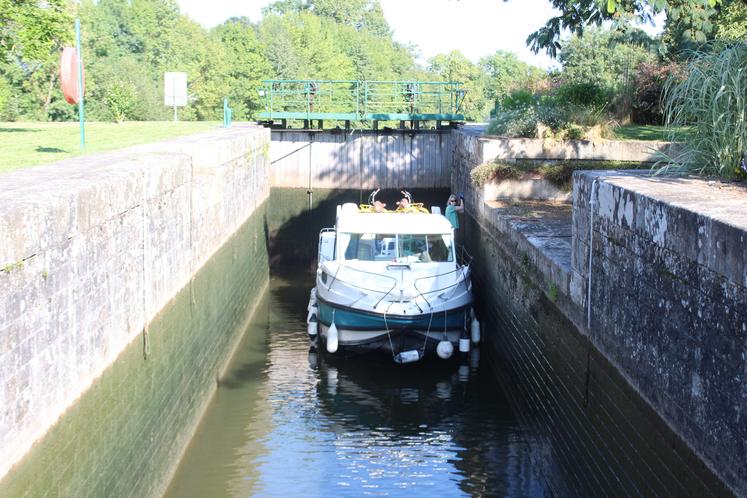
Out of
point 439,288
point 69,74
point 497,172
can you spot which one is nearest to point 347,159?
point 497,172

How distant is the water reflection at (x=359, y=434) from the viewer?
946cm

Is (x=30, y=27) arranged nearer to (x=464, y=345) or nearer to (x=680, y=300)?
(x=464, y=345)

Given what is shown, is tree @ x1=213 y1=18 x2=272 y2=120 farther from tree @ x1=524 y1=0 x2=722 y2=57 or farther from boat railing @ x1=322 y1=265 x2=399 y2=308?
boat railing @ x1=322 y1=265 x2=399 y2=308

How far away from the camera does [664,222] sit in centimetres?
662

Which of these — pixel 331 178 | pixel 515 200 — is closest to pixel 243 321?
pixel 515 200

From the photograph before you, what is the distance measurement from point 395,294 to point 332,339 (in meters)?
1.05

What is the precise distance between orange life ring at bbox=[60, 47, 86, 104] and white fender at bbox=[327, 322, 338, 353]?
219 inches

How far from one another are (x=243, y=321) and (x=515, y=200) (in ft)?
16.4

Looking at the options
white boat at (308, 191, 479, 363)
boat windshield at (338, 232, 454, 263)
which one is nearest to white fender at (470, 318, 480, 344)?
white boat at (308, 191, 479, 363)

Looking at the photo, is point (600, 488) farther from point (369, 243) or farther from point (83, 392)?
point (369, 243)

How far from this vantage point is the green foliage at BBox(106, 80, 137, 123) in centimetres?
3934

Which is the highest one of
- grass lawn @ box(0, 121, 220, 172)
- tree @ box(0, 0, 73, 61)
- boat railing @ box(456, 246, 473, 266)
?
tree @ box(0, 0, 73, 61)

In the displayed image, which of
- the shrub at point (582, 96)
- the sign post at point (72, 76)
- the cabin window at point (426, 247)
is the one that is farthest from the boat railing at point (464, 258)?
the sign post at point (72, 76)

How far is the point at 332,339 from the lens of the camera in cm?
1338
